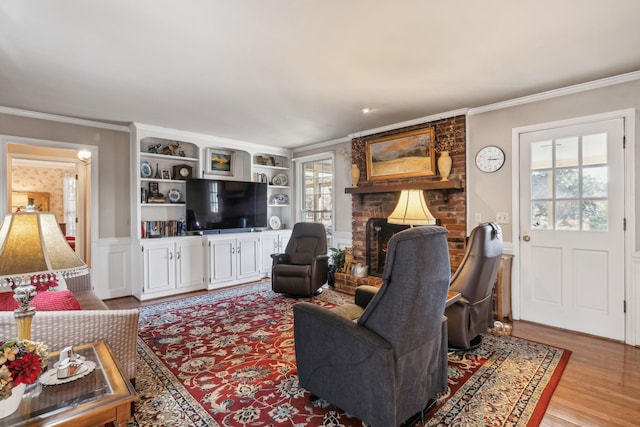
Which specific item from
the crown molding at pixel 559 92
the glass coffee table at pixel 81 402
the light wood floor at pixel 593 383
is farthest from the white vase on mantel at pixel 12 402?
the crown molding at pixel 559 92

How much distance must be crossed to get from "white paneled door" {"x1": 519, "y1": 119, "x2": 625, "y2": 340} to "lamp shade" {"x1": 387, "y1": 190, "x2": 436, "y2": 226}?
136cm

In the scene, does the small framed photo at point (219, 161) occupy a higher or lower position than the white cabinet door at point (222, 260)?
higher

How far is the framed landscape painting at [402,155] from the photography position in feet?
13.1

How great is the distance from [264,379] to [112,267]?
3286 millimetres

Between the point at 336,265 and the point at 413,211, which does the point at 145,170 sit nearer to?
the point at 336,265

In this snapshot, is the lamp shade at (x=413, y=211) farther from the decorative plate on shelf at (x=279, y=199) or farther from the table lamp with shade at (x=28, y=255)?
the decorative plate on shelf at (x=279, y=199)

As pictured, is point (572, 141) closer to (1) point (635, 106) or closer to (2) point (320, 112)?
(1) point (635, 106)

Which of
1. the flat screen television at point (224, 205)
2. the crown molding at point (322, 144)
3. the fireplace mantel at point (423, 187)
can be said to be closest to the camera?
the fireplace mantel at point (423, 187)

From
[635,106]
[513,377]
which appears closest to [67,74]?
[513,377]

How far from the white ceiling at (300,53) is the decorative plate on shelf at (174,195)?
1420 mm

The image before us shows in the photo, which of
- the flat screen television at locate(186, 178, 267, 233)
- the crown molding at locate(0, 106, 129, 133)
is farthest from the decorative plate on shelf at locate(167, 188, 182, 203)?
the crown molding at locate(0, 106, 129, 133)

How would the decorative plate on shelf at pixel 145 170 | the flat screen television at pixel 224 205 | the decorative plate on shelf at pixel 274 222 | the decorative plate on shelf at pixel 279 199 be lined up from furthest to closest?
1. the decorative plate on shelf at pixel 279 199
2. the decorative plate on shelf at pixel 274 222
3. the flat screen television at pixel 224 205
4. the decorative plate on shelf at pixel 145 170

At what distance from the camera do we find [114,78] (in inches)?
111

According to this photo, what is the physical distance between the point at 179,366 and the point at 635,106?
4387 millimetres
